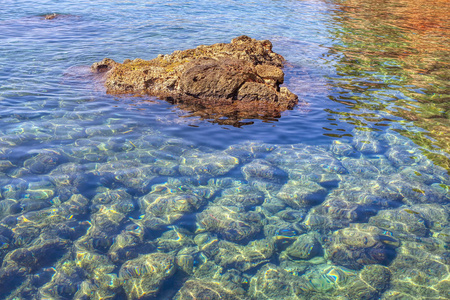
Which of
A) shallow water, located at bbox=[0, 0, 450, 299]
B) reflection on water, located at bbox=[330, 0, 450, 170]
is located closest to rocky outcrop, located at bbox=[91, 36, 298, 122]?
shallow water, located at bbox=[0, 0, 450, 299]

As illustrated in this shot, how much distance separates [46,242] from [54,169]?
1.92 meters

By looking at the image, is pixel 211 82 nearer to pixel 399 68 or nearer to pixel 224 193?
pixel 224 193

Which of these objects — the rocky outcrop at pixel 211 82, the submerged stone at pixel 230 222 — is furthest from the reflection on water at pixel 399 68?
the submerged stone at pixel 230 222

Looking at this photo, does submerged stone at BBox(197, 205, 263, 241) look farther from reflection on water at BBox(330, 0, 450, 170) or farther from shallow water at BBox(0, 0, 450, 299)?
reflection on water at BBox(330, 0, 450, 170)

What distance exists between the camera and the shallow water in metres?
4.48

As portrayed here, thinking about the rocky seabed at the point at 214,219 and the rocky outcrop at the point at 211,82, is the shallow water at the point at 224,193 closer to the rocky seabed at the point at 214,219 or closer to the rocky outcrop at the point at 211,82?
the rocky seabed at the point at 214,219

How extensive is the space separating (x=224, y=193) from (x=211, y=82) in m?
4.24

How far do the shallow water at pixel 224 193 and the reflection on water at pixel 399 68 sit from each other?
98 mm

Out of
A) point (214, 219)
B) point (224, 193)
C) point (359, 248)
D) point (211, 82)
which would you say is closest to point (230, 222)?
point (214, 219)

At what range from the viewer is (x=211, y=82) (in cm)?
931

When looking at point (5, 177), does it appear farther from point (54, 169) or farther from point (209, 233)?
point (209, 233)

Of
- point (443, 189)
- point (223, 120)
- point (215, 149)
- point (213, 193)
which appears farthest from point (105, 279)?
point (443, 189)

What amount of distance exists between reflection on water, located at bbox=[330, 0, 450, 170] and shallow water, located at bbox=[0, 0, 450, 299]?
3.9 inches

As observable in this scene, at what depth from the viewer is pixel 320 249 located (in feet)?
16.3
